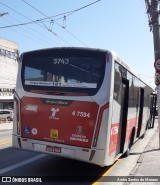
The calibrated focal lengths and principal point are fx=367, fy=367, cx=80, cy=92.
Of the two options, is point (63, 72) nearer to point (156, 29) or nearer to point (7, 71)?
point (156, 29)

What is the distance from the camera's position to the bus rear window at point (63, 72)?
324 inches

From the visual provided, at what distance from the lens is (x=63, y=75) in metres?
8.57

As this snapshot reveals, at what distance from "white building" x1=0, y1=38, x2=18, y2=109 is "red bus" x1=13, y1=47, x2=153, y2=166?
52.5 metres

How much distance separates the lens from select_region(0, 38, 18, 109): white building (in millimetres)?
62391

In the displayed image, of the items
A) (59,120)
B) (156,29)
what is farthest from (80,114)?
(156,29)

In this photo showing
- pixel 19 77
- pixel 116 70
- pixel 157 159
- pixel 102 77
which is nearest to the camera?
pixel 102 77

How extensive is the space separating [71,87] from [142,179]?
273 cm

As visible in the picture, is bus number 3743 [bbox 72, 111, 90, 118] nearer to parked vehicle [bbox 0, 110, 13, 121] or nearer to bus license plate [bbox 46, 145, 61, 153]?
bus license plate [bbox 46, 145, 61, 153]

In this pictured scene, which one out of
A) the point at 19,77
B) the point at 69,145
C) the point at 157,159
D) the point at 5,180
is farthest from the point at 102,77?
the point at 157,159

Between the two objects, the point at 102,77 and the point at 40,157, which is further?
the point at 40,157

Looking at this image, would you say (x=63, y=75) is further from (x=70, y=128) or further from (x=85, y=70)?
(x=70, y=128)

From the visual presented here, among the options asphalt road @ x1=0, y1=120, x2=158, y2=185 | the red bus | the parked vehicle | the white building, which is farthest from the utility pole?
the white building

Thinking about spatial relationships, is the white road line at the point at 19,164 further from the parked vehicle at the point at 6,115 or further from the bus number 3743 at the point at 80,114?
the parked vehicle at the point at 6,115

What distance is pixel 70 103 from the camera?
27.2ft
